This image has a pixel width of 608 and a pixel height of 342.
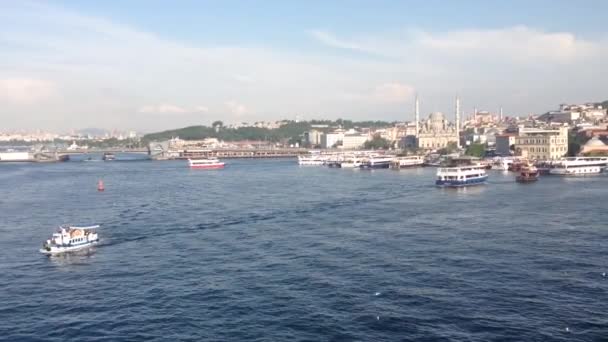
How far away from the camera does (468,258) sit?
10.5 meters

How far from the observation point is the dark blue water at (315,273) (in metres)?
7.42

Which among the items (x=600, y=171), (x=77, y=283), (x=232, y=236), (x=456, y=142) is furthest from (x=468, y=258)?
(x=456, y=142)

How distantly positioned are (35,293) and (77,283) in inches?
25.9

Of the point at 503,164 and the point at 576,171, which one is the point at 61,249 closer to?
the point at 576,171

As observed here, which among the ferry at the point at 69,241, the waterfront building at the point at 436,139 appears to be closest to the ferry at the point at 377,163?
the waterfront building at the point at 436,139

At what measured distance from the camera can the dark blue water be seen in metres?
7.42

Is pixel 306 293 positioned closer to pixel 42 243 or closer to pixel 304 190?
pixel 42 243

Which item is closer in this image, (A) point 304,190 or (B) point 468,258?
(B) point 468,258

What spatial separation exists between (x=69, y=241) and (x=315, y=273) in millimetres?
5084

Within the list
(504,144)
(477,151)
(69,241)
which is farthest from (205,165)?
(69,241)

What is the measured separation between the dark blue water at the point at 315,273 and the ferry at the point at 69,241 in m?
0.23

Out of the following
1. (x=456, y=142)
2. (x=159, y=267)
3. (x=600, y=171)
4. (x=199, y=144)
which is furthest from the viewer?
(x=199, y=144)

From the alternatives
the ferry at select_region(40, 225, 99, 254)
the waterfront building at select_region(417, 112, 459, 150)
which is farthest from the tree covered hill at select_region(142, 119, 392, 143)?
the ferry at select_region(40, 225, 99, 254)

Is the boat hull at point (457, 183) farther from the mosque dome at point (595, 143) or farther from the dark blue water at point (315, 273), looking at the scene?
the mosque dome at point (595, 143)
